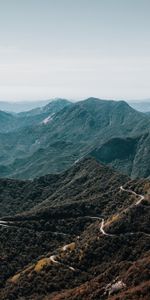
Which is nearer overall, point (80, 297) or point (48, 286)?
point (80, 297)

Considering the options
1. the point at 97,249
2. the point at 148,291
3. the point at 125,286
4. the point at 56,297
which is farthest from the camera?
the point at 97,249

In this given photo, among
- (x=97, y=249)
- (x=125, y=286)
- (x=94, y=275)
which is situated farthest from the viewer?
(x=97, y=249)

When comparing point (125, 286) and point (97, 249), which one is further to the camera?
point (97, 249)

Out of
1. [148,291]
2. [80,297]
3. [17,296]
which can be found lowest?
[17,296]

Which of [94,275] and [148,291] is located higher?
[148,291]

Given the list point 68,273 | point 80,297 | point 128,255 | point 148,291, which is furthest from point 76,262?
point 148,291

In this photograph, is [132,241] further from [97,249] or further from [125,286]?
[125,286]

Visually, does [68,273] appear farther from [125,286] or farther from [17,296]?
[125,286]

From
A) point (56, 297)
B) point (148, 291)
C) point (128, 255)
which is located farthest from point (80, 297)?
point (128, 255)

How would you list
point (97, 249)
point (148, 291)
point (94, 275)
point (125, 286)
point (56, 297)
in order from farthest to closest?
point (97, 249) < point (94, 275) < point (56, 297) < point (125, 286) < point (148, 291)
